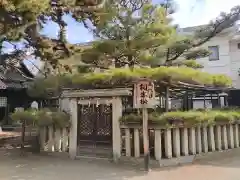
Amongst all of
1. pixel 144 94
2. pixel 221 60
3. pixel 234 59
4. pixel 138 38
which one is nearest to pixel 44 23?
pixel 138 38

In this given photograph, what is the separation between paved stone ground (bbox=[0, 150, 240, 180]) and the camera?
735 cm

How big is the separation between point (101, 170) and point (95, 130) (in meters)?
1.64

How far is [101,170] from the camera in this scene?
798 cm

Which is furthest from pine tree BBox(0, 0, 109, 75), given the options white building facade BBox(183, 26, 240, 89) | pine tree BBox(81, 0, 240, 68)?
white building facade BBox(183, 26, 240, 89)

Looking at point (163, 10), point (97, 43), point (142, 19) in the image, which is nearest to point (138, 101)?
point (97, 43)

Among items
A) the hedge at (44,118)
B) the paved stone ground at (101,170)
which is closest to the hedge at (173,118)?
the paved stone ground at (101,170)

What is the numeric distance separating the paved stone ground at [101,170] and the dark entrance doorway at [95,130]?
0.39 meters

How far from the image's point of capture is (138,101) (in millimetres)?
8320

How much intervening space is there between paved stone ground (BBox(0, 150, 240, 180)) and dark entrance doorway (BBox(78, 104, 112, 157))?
39 centimetres

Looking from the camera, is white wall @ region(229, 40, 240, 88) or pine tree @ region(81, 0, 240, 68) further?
white wall @ region(229, 40, 240, 88)

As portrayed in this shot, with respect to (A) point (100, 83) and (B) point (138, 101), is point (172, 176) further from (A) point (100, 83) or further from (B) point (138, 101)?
(A) point (100, 83)

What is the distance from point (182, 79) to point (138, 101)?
4.81 ft

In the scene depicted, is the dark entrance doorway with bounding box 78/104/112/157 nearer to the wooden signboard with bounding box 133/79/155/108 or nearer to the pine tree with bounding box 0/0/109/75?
the wooden signboard with bounding box 133/79/155/108

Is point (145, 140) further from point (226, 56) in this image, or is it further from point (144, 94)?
point (226, 56)
